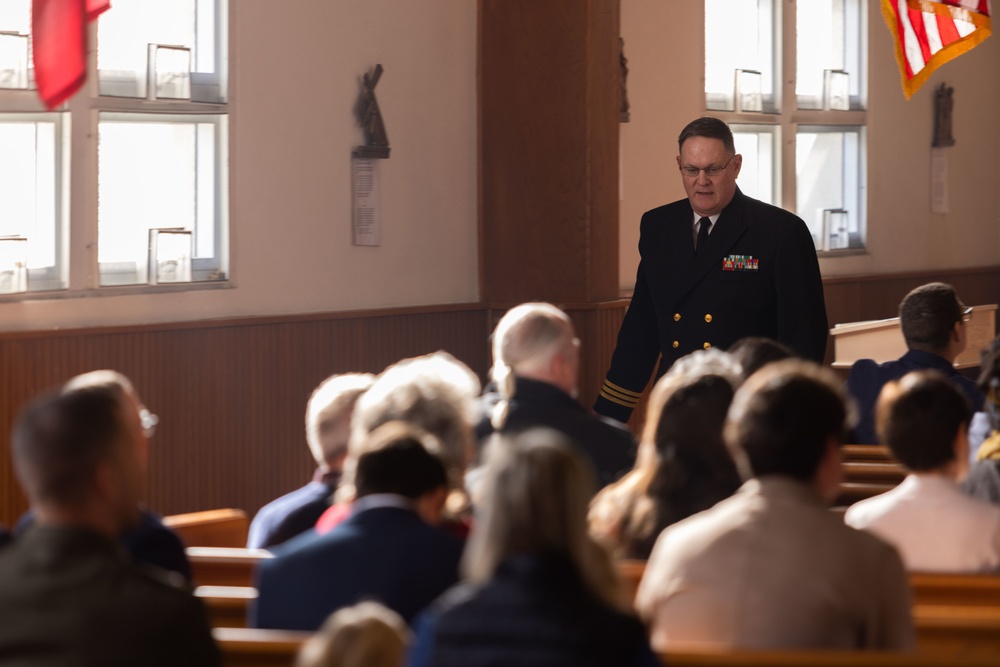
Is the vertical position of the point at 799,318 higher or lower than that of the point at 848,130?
lower

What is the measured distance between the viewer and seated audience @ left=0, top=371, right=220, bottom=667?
207 cm

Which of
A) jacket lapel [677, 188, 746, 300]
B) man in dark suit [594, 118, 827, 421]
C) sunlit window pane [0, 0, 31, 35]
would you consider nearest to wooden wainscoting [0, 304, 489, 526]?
sunlit window pane [0, 0, 31, 35]

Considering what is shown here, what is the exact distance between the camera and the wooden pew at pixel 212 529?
3848 mm

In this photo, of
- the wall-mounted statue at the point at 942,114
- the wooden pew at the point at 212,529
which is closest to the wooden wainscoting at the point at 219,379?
the wooden pew at the point at 212,529

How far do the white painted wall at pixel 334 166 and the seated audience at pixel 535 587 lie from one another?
13.8ft

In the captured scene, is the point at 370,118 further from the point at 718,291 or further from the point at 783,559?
the point at 783,559

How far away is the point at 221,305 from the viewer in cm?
665

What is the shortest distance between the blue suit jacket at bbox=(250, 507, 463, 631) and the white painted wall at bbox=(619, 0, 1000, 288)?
6.13 meters

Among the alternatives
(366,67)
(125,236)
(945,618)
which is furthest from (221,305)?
(945,618)

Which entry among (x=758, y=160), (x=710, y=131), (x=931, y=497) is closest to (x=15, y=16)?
(x=710, y=131)

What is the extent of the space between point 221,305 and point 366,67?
1.38m

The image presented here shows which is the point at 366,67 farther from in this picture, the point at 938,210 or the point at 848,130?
the point at 938,210

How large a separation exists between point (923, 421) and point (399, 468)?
1145 mm

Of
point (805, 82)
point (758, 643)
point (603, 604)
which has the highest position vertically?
point (805, 82)
